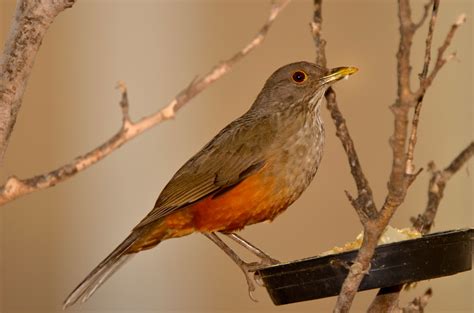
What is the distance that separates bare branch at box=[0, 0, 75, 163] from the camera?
2.87m

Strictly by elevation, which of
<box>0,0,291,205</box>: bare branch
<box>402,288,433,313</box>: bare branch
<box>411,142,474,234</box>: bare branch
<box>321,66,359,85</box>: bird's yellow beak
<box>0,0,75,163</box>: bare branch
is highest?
<box>321,66,359,85</box>: bird's yellow beak

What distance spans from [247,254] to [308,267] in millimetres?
4163

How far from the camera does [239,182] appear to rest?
408cm

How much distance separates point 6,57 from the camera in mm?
2902

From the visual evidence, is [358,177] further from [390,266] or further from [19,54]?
[19,54]

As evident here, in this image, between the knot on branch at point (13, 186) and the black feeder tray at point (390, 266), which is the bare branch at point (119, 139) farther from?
the black feeder tray at point (390, 266)

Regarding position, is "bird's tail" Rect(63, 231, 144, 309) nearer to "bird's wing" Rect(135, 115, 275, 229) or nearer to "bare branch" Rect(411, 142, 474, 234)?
"bird's wing" Rect(135, 115, 275, 229)

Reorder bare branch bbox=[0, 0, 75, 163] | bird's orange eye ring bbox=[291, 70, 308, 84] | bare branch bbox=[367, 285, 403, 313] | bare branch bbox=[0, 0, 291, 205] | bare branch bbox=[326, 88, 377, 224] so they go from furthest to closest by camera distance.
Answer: bird's orange eye ring bbox=[291, 70, 308, 84]
bare branch bbox=[326, 88, 377, 224]
bare branch bbox=[367, 285, 403, 313]
bare branch bbox=[0, 0, 75, 163]
bare branch bbox=[0, 0, 291, 205]

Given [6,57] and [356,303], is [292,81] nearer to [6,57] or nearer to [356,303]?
[6,57]

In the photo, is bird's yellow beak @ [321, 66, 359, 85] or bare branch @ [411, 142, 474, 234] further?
bird's yellow beak @ [321, 66, 359, 85]

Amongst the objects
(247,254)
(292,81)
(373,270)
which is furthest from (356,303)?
(373,270)

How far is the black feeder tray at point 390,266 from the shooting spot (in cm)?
295

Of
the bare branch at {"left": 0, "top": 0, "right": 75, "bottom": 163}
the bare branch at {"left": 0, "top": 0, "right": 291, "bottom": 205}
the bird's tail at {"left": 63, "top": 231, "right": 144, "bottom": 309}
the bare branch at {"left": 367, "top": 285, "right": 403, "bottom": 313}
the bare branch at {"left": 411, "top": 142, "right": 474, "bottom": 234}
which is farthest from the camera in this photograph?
the bird's tail at {"left": 63, "top": 231, "right": 144, "bottom": 309}

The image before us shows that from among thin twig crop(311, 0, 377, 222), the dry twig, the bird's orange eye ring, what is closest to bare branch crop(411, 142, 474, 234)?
thin twig crop(311, 0, 377, 222)
